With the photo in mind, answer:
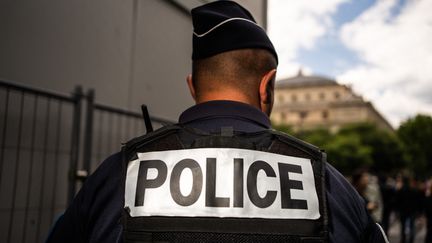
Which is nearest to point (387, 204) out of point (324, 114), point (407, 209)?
point (407, 209)

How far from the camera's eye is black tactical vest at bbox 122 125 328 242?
3.99ft

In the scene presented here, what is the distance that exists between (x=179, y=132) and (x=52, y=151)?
239 centimetres

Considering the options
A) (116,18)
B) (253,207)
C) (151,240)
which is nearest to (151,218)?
(151,240)

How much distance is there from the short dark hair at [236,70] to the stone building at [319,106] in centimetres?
7171

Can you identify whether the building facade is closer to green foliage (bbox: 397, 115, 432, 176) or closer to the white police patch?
the white police patch

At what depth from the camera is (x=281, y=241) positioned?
1.21 meters

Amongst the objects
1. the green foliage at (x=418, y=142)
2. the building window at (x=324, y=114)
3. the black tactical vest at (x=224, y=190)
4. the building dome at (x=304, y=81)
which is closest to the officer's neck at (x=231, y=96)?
the black tactical vest at (x=224, y=190)

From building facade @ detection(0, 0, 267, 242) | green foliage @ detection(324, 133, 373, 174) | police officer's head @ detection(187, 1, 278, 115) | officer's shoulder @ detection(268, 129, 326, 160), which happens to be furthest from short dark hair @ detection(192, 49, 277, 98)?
green foliage @ detection(324, 133, 373, 174)

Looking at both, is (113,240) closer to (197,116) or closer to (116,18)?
(197,116)

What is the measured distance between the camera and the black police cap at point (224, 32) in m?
1.42

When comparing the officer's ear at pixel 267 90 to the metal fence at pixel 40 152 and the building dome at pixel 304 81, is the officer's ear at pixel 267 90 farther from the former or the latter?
the building dome at pixel 304 81

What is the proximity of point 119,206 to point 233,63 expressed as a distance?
0.58 metres

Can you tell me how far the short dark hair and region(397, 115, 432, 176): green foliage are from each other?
187ft

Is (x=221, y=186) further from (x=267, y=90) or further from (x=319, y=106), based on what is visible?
(x=319, y=106)
